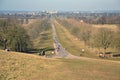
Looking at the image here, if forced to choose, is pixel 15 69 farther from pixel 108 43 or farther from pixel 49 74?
pixel 108 43

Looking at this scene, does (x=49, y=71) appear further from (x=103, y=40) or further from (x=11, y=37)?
(x=103, y=40)

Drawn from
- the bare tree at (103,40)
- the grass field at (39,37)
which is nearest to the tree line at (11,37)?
the grass field at (39,37)

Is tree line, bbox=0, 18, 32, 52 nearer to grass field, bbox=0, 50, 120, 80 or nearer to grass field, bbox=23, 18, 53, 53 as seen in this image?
grass field, bbox=23, 18, 53, 53

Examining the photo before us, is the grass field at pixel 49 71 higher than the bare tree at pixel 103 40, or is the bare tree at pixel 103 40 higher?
the bare tree at pixel 103 40

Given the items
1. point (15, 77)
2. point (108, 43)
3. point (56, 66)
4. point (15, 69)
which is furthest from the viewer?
point (108, 43)

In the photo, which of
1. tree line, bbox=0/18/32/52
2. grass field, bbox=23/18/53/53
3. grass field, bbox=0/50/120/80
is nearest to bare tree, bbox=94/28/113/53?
tree line, bbox=0/18/32/52

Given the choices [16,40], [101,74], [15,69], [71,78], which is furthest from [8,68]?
[16,40]

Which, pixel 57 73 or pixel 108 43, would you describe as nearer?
pixel 57 73

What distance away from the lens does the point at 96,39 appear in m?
73.6

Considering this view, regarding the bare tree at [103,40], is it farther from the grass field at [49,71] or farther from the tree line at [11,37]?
the grass field at [49,71]

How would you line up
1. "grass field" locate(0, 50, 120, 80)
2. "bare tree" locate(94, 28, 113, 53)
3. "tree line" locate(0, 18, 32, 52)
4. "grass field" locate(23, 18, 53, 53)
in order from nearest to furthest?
"grass field" locate(0, 50, 120, 80) → "tree line" locate(0, 18, 32, 52) → "bare tree" locate(94, 28, 113, 53) → "grass field" locate(23, 18, 53, 53)

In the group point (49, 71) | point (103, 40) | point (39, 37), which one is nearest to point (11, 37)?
point (103, 40)

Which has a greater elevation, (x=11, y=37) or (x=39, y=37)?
(x=11, y=37)

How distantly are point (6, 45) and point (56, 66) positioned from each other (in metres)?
42.0
